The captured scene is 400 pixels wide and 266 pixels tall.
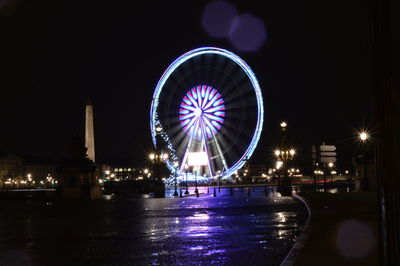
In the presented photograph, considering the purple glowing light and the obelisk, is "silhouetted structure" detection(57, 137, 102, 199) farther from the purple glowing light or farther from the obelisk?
the purple glowing light

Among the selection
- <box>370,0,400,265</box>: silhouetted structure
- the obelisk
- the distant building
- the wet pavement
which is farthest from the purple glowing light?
the distant building

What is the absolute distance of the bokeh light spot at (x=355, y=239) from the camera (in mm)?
9750

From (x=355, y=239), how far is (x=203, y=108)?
47342mm

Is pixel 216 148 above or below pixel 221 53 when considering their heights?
below

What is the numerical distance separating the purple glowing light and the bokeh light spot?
43.7 meters

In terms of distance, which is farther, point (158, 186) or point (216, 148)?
point (216, 148)

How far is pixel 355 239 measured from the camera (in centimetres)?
1152

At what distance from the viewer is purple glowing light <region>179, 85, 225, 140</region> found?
58.4 metres

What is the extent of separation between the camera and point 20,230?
1833cm

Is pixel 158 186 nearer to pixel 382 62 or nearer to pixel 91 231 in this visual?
pixel 91 231

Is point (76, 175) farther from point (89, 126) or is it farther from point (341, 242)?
point (341, 242)

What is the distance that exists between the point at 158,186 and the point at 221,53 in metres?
15.5

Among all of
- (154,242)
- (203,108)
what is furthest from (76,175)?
(154,242)

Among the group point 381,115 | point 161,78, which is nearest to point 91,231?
point 381,115
